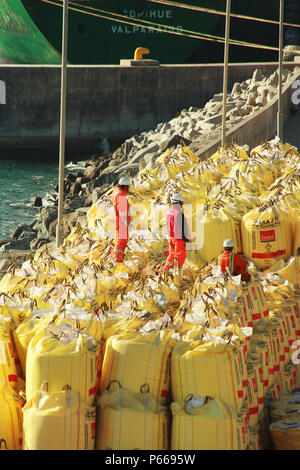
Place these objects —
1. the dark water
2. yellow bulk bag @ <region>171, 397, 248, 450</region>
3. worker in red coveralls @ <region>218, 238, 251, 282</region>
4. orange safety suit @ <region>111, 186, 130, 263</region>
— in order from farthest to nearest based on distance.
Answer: the dark water
orange safety suit @ <region>111, 186, 130, 263</region>
worker in red coveralls @ <region>218, 238, 251, 282</region>
yellow bulk bag @ <region>171, 397, 248, 450</region>

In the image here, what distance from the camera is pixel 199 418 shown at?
4715 mm

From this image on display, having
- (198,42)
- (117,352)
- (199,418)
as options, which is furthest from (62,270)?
(198,42)

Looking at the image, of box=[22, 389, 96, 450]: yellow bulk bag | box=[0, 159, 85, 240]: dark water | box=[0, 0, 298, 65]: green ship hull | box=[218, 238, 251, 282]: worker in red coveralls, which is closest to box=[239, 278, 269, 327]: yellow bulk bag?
box=[218, 238, 251, 282]: worker in red coveralls

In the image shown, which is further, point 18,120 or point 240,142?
point 18,120

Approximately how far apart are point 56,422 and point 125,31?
31133 millimetres

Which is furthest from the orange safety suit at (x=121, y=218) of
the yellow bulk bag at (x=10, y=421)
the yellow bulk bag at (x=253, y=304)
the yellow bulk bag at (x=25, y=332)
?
the yellow bulk bag at (x=10, y=421)

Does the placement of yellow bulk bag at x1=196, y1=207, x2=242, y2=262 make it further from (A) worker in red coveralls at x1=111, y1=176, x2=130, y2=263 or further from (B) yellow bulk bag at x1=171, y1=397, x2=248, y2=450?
(B) yellow bulk bag at x1=171, y1=397, x2=248, y2=450

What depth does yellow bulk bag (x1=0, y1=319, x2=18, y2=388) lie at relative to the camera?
514cm

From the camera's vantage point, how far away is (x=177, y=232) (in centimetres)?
752

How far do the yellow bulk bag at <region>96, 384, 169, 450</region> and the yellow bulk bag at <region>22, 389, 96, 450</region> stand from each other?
0.40 feet

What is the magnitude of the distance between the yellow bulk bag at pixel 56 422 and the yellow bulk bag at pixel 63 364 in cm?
8
